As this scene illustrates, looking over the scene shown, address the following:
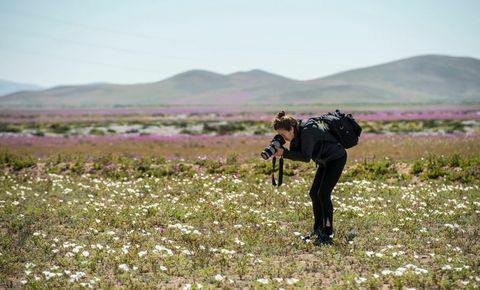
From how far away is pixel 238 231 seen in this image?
460 inches

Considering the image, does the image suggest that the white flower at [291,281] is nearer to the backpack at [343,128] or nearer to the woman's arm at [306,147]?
the woman's arm at [306,147]

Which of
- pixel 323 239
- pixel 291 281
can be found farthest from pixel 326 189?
pixel 291 281

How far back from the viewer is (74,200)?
15.1 m

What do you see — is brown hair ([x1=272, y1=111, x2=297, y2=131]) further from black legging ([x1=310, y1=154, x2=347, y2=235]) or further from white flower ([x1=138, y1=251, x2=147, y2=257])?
white flower ([x1=138, y1=251, x2=147, y2=257])

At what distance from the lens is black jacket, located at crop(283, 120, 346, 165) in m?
9.95

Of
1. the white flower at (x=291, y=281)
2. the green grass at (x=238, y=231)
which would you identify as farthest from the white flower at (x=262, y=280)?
the white flower at (x=291, y=281)

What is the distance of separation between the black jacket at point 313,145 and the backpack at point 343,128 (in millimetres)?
117

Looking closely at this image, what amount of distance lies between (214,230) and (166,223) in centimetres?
136

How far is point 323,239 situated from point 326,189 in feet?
3.61

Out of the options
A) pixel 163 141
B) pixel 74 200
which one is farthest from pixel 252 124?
pixel 74 200

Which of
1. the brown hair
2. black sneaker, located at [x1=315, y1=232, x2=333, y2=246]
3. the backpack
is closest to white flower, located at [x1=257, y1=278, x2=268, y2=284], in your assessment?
black sneaker, located at [x1=315, y1=232, x2=333, y2=246]

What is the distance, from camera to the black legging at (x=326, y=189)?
1038cm

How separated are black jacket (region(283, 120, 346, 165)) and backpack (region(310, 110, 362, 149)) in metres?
0.12

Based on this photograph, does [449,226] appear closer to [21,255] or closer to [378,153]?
[21,255]
